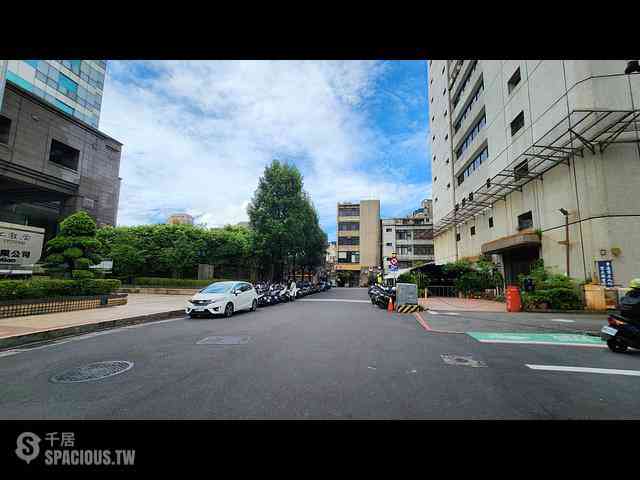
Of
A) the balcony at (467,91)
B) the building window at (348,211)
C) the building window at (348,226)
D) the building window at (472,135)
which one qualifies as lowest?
the building window at (348,226)

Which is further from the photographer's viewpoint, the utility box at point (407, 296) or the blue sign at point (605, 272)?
the utility box at point (407, 296)

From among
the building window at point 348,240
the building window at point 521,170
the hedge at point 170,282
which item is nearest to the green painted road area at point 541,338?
the building window at point 521,170

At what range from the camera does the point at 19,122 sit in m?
20.8

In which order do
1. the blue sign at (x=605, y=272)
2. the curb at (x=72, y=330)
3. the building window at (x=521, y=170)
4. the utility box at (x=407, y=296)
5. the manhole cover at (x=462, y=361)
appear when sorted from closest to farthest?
1. the manhole cover at (x=462, y=361)
2. the curb at (x=72, y=330)
3. the blue sign at (x=605, y=272)
4. the utility box at (x=407, y=296)
5. the building window at (x=521, y=170)

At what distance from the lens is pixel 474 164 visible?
25.6 metres

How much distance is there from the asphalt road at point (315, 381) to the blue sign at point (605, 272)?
8.32m

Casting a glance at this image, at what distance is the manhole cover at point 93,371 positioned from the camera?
4.20 m

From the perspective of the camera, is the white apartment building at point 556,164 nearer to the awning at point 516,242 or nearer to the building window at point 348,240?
the awning at point 516,242

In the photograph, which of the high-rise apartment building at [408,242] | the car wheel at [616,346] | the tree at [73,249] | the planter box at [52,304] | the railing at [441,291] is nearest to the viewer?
the car wheel at [616,346]

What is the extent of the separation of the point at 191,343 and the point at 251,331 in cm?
186

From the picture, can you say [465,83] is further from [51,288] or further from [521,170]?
[51,288]

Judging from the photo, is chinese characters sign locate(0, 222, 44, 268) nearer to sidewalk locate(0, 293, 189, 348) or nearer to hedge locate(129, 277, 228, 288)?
hedge locate(129, 277, 228, 288)

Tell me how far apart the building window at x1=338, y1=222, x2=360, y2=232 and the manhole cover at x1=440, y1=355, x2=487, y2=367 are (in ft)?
195
